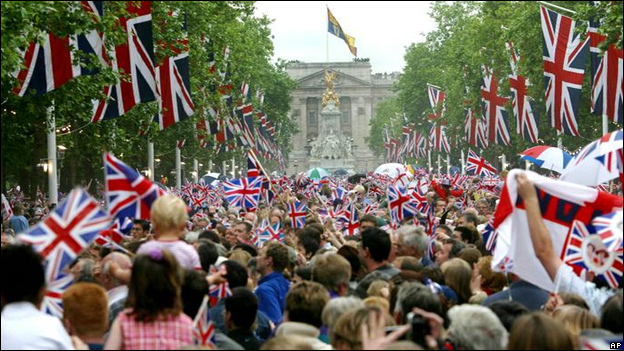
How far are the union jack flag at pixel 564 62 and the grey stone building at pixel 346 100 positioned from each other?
5895 inches

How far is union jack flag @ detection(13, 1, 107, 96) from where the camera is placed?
21.1m

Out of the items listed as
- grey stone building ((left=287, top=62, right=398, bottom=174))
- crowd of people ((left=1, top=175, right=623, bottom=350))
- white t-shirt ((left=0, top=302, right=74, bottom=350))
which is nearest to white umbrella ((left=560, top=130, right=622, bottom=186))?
crowd of people ((left=1, top=175, right=623, bottom=350))

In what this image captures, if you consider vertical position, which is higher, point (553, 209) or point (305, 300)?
point (553, 209)

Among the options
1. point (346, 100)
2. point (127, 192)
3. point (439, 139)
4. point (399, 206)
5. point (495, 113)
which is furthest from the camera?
point (346, 100)

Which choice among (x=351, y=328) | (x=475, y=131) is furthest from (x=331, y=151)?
(x=351, y=328)

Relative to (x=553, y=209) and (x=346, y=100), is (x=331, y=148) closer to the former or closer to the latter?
(x=346, y=100)

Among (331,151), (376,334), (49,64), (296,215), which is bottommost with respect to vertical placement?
(331,151)

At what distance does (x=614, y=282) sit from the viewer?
29.3ft

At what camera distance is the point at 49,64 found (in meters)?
21.7

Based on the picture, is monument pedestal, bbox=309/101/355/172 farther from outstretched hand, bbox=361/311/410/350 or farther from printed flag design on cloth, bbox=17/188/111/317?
outstretched hand, bbox=361/311/410/350

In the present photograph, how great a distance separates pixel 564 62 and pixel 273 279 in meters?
23.9

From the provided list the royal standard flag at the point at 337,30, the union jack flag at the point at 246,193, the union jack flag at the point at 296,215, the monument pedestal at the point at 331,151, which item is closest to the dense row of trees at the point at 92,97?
the union jack flag at the point at 246,193

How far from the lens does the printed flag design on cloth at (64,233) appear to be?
7938 millimetres

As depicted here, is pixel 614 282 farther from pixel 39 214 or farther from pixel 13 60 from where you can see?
pixel 39 214
